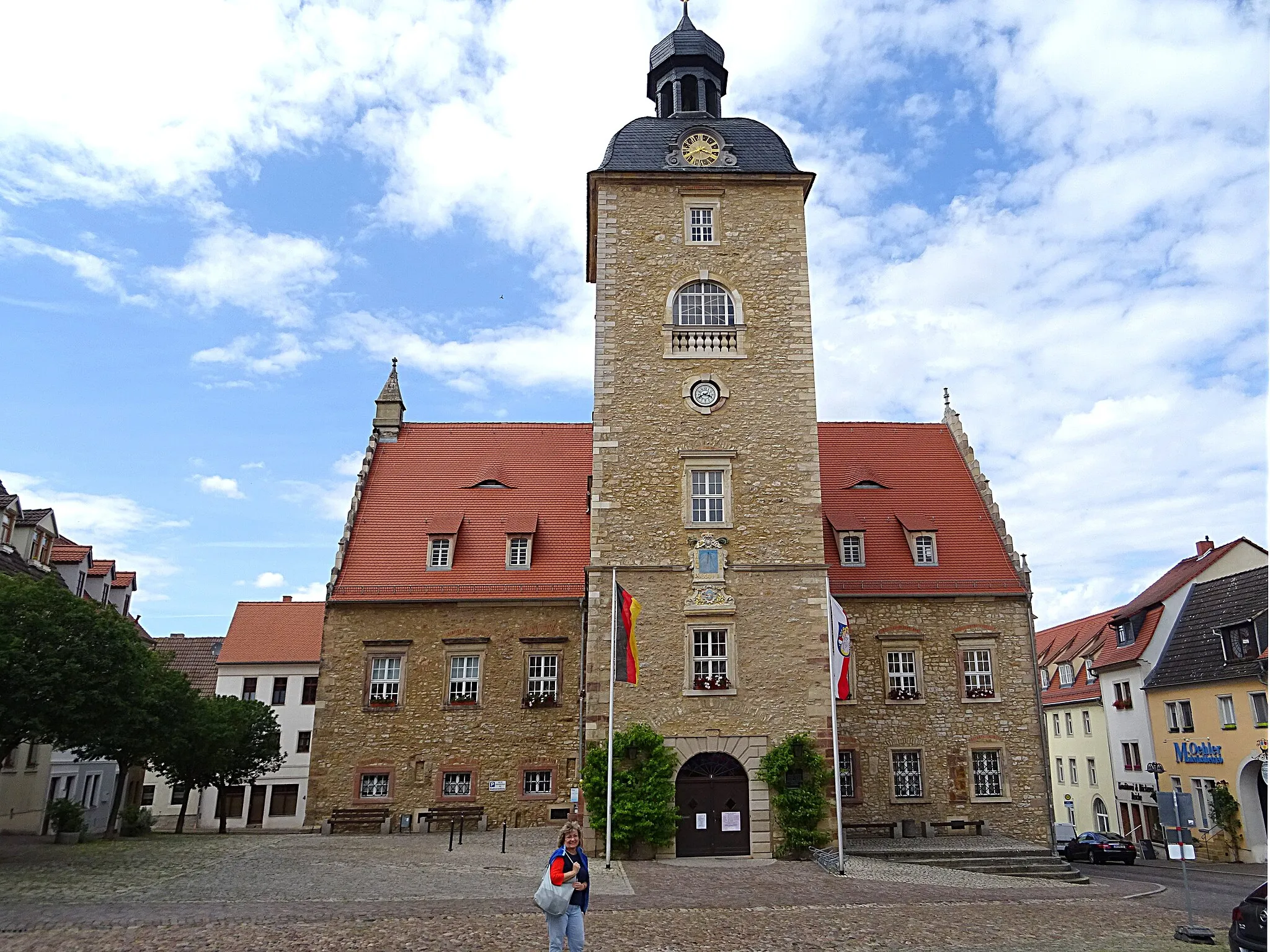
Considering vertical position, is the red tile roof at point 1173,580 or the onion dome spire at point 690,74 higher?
the onion dome spire at point 690,74

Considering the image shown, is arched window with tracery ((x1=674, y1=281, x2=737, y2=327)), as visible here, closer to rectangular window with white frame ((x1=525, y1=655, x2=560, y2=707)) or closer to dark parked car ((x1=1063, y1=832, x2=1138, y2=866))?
rectangular window with white frame ((x1=525, y1=655, x2=560, y2=707))

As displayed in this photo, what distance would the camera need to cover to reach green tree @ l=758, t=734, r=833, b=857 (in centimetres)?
1903

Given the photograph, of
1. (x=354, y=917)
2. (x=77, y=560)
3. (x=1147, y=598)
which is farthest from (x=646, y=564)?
(x=1147, y=598)

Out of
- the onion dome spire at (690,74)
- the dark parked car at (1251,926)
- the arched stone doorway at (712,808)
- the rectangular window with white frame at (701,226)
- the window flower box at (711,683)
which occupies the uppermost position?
the onion dome spire at (690,74)

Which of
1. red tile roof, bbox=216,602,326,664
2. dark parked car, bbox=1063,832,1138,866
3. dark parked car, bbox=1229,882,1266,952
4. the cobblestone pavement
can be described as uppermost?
red tile roof, bbox=216,602,326,664

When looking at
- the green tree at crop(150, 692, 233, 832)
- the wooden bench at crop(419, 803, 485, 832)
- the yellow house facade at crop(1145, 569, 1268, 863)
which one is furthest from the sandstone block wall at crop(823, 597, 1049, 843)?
the green tree at crop(150, 692, 233, 832)

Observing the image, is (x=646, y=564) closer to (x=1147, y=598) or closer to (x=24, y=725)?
(x=24, y=725)

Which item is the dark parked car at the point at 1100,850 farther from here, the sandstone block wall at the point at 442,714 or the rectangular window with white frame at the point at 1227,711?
the sandstone block wall at the point at 442,714

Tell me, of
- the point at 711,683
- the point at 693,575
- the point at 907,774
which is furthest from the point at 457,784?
the point at 907,774

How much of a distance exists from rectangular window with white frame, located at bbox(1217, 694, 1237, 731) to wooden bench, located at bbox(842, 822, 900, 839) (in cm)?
1233

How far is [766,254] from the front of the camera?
76.8 feet

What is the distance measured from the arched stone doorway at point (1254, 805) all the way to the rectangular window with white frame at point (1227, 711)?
1235 mm

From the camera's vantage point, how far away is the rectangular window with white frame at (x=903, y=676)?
2494 centimetres

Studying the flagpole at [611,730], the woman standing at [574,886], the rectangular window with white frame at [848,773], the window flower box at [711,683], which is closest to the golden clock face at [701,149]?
the flagpole at [611,730]
